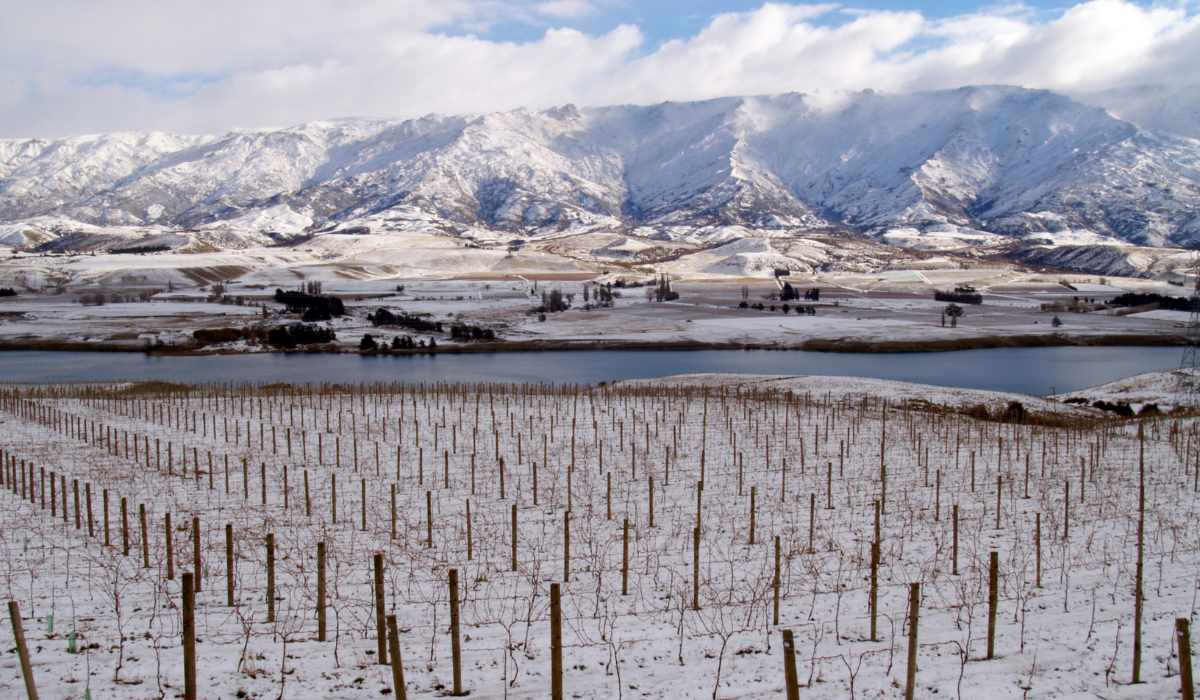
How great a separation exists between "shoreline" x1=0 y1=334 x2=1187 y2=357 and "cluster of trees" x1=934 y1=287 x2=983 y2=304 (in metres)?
35.6

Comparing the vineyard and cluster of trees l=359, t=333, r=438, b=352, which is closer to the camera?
the vineyard

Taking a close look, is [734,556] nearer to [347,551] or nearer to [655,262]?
[347,551]

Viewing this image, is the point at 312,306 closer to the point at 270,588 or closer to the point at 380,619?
the point at 270,588

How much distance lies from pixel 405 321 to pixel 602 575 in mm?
82434

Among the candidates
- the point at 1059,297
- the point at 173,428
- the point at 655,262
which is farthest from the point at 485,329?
the point at 655,262

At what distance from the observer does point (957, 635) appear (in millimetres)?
8320

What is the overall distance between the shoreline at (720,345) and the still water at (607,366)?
1.62m

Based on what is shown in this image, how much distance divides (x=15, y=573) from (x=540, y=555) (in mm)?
6872

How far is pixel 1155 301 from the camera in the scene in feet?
325

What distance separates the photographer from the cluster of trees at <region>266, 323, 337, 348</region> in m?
75.4

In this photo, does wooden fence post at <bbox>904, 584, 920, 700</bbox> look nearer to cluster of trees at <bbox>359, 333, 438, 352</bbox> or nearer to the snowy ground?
cluster of trees at <bbox>359, 333, 438, 352</bbox>

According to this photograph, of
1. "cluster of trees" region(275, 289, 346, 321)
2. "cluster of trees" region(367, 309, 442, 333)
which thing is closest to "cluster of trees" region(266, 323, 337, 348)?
"cluster of trees" region(367, 309, 442, 333)

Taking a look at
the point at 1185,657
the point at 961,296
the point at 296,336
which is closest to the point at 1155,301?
the point at 961,296

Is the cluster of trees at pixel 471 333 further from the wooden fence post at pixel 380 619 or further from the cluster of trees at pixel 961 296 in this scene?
the wooden fence post at pixel 380 619
